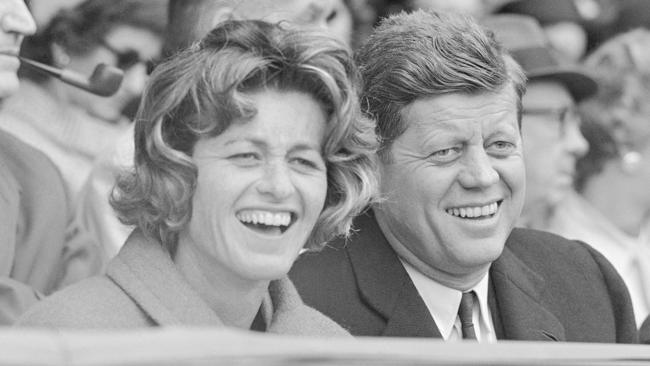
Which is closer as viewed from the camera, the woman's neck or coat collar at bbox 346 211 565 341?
the woman's neck

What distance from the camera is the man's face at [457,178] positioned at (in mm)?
2914

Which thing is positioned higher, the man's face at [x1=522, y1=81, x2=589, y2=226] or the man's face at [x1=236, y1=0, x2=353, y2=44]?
the man's face at [x1=236, y1=0, x2=353, y2=44]

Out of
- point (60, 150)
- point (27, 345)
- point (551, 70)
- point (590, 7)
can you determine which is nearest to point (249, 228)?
point (27, 345)

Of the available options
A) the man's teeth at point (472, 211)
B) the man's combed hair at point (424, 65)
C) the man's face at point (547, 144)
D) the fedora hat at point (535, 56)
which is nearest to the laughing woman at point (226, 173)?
the man's combed hair at point (424, 65)

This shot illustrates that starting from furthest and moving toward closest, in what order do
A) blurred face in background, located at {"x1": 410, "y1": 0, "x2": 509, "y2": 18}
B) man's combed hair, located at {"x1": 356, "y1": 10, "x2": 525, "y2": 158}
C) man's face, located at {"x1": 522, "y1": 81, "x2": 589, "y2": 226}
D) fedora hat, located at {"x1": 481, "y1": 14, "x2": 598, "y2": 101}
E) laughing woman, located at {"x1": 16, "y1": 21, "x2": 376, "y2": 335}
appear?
blurred face in background, located at {"x1": 410, "y1": 0, "x2": 509, "y2": 18} → man's face, located at {"x1": 522, "y1": 81, "x2": 589, "y2": 226} → fedora hat, located at {"x1": 481, "y1": 14, "x2": 598, "y2": 101} → man's combed hair, located at {"x1": 356, "y1": 10, "x2": 525, "y2": 158} → laughing woman, located at {"x1": 16, "y1": 21, "x2": 376, "y2": 335}

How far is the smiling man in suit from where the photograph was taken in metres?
2.92

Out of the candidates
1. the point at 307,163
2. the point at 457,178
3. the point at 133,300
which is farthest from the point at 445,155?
the point at 133,300

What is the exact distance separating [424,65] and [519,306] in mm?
634

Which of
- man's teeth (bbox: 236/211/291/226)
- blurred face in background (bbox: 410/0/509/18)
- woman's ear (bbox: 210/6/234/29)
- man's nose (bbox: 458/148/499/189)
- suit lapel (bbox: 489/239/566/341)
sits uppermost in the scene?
woman's ear (bbox: 210/6/234/29)

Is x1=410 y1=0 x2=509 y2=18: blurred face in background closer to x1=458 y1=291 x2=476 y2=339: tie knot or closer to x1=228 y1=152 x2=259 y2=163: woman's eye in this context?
x1=458 y1=291 x2=476 y2=339: tie knot

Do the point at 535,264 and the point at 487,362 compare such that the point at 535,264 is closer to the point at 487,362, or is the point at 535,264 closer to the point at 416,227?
the point at 416,227

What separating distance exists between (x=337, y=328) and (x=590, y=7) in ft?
10.5

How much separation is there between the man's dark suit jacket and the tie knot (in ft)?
0.31

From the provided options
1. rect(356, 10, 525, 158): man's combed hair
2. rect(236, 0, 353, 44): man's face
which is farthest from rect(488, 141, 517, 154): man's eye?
rect(236, 0, 353, 44): man's face
